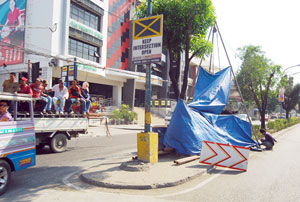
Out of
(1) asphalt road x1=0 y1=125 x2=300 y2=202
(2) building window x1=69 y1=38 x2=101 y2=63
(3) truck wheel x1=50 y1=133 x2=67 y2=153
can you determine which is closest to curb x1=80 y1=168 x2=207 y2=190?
(1) asphalt road x1=0 y1=125 x2=300 y2=202

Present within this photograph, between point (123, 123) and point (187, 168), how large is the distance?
20778 millimetres

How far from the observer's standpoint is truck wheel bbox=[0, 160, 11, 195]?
4.64 m

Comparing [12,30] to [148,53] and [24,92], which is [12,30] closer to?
[24,92]

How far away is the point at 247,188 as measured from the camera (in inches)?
217

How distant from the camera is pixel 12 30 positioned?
25750mm

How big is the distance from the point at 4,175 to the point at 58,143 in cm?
484

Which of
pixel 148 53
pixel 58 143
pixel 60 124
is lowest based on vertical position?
pixel 58 143

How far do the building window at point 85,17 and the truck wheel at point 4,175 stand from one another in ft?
78.0

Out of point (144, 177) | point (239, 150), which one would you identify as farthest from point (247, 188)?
point (144, 177)

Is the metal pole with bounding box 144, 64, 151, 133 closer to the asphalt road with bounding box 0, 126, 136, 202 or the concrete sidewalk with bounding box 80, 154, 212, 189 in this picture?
the concrete sidewalk with bounding box 80, 154, 212, 189

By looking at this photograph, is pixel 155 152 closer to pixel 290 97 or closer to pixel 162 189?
pixel 162 189

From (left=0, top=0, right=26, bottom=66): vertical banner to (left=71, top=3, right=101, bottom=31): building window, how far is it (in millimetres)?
5042

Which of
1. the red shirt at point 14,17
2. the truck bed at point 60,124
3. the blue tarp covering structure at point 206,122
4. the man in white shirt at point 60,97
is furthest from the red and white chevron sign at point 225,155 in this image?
the red shirt at point 14,17

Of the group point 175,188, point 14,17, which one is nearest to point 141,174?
point 175,188
